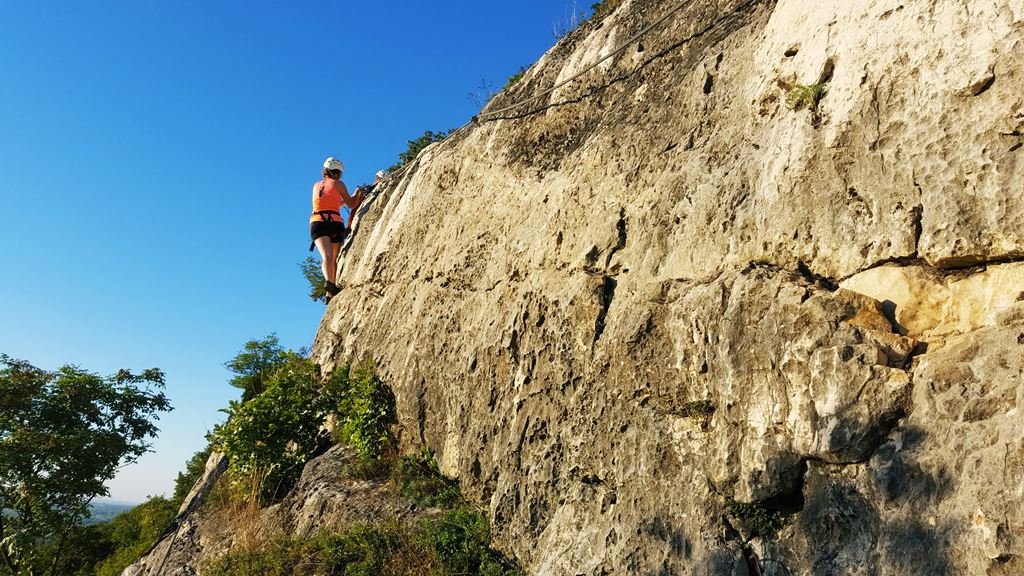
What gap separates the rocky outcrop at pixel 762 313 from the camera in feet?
10.7

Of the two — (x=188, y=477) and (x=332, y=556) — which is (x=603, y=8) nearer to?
(x=332, y=556)

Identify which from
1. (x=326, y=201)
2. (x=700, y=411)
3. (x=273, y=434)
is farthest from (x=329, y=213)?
(x=700, y=411)

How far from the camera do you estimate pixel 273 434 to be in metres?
8.44

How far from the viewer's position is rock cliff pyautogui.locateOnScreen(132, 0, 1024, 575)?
3.25 meters

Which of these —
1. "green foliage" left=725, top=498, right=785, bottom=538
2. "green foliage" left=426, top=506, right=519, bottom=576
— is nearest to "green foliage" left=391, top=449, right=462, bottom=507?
"green foliage" left=426, top=506, right=519, bottom=576

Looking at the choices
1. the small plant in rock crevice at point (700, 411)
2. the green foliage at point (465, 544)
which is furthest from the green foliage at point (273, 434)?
the small plant in rock crevice at point (700, 411)

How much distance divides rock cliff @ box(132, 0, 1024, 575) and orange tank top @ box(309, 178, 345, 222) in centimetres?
453

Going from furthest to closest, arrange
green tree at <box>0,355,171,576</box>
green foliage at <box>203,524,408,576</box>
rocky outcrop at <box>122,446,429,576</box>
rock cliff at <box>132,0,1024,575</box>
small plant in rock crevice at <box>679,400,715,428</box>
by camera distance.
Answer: green tree at <box>0,355,171,576</box> → rocky outcrop at <box>122,446,429,576</box> → green foliage at <box>203,524,408,576</box> → small plant in rock crevice at <box>679,400,715,428</box> → rock cliff at <box>132,0,1024,575</box>

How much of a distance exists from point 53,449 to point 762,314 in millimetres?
17862

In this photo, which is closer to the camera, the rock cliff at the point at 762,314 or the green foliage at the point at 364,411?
the rock cliff at the point at 762,314

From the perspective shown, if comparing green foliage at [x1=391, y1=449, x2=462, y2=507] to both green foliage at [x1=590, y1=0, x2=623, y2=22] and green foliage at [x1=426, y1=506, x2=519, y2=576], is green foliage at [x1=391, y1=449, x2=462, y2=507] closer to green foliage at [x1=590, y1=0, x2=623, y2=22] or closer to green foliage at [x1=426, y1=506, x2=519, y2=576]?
green foliage at [x1=426, y1=506, x2=519, y2=576]

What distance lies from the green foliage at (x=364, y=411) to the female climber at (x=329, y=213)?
10.9 ft

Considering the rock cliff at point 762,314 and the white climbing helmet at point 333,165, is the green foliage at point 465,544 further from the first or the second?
the white climbing helmet at point 333,165

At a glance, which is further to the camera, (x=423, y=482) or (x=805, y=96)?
(x=423, y=482)
